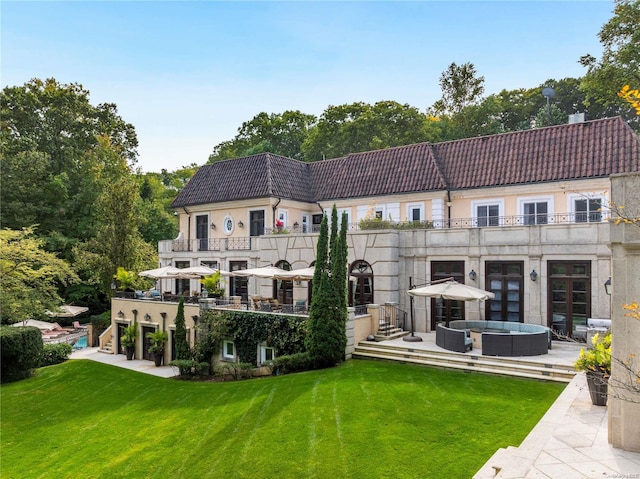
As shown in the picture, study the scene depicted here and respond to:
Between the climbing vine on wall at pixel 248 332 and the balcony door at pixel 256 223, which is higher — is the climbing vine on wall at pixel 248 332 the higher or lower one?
the lower one

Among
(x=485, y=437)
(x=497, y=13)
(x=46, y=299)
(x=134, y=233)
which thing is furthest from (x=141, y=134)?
(x=485, y=437)

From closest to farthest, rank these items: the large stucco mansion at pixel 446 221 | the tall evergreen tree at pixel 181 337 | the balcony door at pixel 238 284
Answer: the large stucco mansion at pixel 446 221
the tall evergreen tree at pixel 181 337
the balcony door at pixel 238 284

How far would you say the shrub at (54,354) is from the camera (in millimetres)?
26625

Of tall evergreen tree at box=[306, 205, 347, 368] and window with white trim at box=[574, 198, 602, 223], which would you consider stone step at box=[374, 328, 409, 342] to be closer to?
tall evergreen tree at box=[306, 205, 347, 368]

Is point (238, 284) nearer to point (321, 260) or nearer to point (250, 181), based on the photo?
point (250, 181)

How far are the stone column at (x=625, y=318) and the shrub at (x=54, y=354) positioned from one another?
28494 mm

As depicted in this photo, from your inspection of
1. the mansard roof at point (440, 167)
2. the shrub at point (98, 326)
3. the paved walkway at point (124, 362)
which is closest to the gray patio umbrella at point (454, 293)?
the mansard roof at point (440, 167)

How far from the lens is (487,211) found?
23.0m

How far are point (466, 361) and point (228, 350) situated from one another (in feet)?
37.4

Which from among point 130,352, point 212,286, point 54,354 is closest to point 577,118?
point 212,286

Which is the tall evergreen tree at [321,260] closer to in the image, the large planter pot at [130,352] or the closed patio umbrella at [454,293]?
the closed patio umbrella at [454,293]

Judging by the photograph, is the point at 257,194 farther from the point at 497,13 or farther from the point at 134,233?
the point at 497,13

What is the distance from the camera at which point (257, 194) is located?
92.5 ft

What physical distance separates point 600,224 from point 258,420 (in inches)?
560
